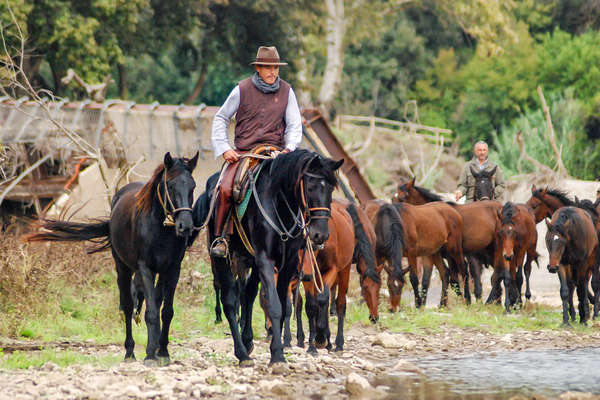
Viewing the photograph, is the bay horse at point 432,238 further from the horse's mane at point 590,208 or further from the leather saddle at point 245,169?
the leather saddle at point 245,169

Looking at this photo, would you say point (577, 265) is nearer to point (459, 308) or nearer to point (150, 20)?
point (459, 308)

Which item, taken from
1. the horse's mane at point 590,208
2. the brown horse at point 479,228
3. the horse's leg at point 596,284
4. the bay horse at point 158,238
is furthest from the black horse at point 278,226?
the horse's mane at point 590,208

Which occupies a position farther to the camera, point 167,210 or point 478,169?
point 478,169

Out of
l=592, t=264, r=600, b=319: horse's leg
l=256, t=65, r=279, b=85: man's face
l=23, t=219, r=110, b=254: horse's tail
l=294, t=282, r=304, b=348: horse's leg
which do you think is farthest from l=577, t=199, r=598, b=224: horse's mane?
l=23, t=219, r=110, b=254: horse's tail

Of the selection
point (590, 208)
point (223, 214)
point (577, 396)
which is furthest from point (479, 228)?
point (577, 396)

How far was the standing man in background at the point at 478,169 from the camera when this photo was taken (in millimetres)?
17203

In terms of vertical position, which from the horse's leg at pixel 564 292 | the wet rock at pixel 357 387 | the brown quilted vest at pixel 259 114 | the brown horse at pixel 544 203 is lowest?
the wet rock at pixel 357 387

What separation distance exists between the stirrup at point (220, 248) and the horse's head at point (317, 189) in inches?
41.2

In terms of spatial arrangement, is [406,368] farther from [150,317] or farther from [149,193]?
[149,193]

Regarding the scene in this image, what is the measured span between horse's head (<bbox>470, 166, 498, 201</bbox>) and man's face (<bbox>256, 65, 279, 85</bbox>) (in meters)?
8.61

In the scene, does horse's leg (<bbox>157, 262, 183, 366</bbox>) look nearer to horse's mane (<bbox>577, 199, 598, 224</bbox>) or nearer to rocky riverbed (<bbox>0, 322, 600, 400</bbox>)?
rocky riverbed (<bbox>0, 322, 600, 400</bbox>)

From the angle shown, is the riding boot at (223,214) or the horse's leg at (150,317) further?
the riding boot at (223,214)

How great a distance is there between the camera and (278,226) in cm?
892

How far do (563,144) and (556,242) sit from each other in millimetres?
23143
